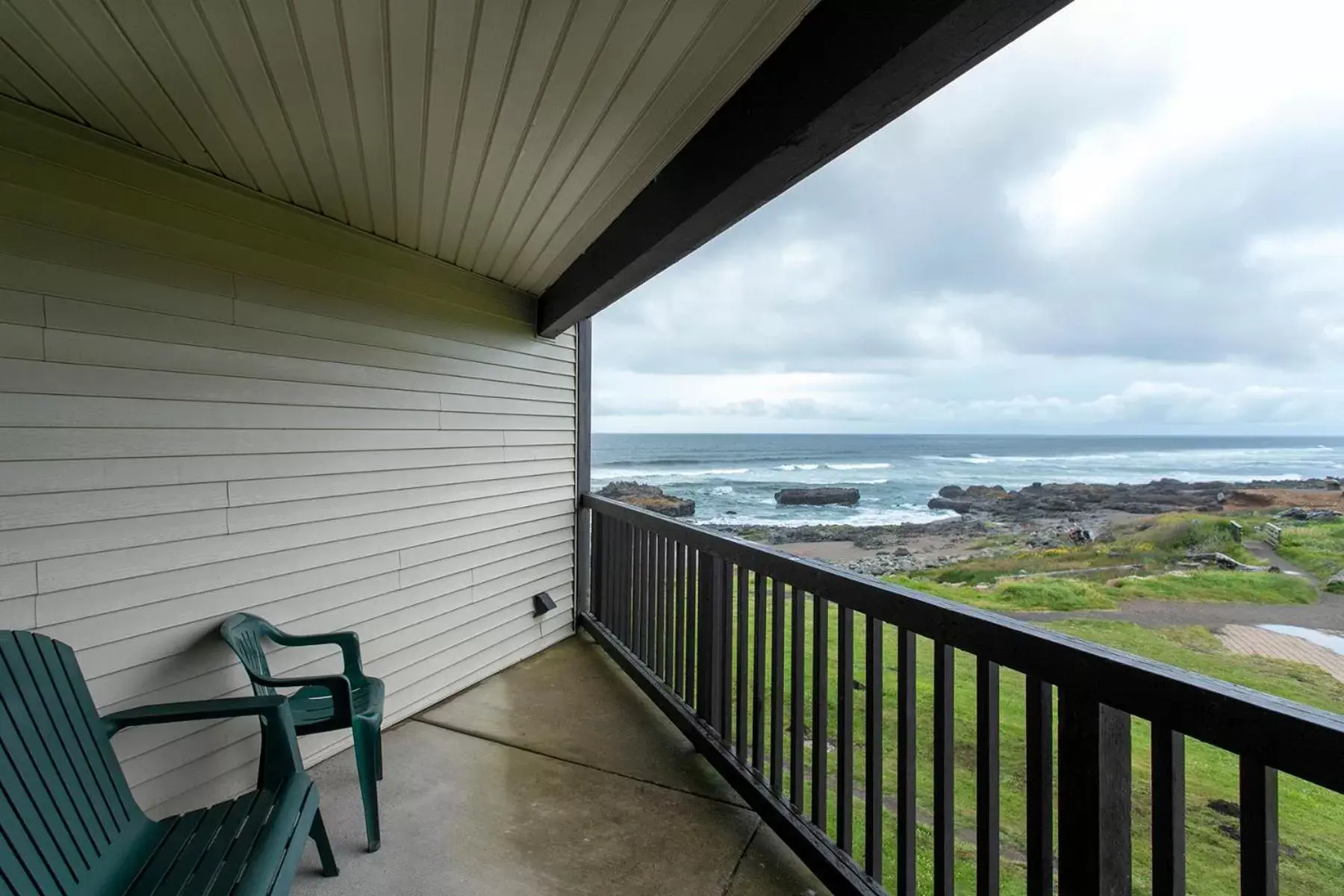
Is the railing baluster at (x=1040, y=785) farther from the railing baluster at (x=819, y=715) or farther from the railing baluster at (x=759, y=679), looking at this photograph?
the railing baluster at (x=759, y=679)

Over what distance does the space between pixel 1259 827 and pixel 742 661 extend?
164 centimetres

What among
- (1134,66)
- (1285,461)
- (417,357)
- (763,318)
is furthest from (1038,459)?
(417,357)

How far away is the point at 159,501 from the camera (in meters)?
2.04

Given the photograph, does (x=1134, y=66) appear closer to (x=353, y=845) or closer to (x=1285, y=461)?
(x=353, y=845)

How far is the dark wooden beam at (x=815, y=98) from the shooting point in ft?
3.33

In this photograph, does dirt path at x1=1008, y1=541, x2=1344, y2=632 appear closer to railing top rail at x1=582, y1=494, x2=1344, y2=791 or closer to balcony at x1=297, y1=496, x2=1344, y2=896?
railing top rail at x1=582, y1=494, x2=1344, y2=791

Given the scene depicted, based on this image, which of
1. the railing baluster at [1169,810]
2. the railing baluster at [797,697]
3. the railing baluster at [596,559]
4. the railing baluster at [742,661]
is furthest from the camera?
the railing baluster at [596,559]

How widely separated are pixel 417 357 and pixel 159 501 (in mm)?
1321

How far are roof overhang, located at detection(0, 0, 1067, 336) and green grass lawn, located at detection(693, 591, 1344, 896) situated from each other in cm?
138

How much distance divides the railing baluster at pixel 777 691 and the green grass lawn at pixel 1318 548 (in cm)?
166

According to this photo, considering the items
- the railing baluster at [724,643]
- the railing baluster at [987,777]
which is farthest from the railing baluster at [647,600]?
the railing baluster at [987,777]

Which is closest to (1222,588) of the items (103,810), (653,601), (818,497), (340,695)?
(653,601)

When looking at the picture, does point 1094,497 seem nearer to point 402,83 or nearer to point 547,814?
point 547,814

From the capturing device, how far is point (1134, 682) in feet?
3.30
